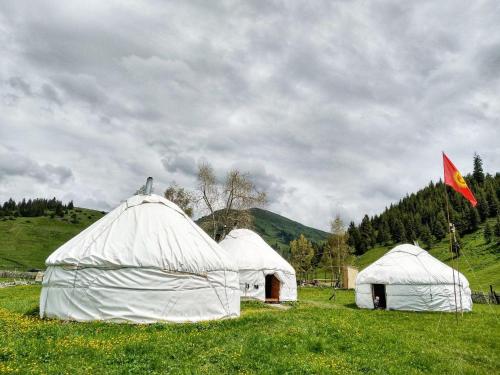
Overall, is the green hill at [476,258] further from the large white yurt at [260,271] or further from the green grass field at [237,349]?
the green grass field at [237,349]

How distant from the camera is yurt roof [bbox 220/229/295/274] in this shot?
25250 mm

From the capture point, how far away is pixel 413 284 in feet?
71.5

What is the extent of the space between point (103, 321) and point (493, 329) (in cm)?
1572

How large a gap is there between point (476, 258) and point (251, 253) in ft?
175

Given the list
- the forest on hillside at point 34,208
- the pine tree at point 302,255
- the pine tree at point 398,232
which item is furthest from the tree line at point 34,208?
the pine tree at point 398,232

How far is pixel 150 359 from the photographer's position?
7.54 m

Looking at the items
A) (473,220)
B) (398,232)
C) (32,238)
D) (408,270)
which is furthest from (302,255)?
(32,238)

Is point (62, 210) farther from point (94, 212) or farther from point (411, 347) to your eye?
point (411, 347)

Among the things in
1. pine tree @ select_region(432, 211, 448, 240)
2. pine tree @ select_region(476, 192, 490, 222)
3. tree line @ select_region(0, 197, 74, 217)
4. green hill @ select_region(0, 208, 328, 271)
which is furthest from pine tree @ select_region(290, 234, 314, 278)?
tree line @ select_region(0, 197, 74, 217)

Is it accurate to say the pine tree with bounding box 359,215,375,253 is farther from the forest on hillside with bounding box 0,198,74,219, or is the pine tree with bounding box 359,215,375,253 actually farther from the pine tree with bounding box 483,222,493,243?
the forest on hillside with bounding box 0,198,74,219

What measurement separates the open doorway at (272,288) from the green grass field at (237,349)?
541 inches

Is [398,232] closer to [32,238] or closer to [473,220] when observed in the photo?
[473,220]

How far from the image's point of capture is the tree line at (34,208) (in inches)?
4702

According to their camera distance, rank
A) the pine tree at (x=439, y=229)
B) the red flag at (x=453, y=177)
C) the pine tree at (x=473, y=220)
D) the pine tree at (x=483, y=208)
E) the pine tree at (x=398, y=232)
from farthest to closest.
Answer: the pine tree at (x=398, y=232) → the pine tree at (x=439, y=229) → the pine tree at (x=483, y=208) → the pine tree at (x=473, y=220) → the red flag at (x=453, y=177)
